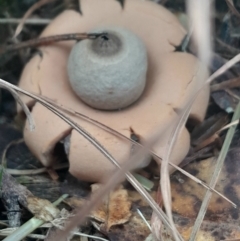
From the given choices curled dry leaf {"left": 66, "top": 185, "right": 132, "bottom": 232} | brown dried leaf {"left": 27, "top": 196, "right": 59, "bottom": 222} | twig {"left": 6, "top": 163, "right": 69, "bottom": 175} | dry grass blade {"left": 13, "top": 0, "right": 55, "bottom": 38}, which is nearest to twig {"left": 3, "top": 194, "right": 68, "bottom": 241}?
brown dried leaf {"left": 27, "top": 196, "right": 59, "bottom": 222}

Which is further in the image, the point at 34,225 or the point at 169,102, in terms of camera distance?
the point at 169,102

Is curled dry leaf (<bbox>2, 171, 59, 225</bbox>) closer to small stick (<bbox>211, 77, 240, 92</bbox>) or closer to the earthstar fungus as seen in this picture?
the earthstar fungus

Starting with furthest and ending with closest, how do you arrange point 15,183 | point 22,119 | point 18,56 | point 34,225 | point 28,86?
1. point 18,56
2. point 22,119
3. point 28,86
4. point 15,183
5. point 34,225

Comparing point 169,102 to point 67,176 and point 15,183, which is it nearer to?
point 67,176

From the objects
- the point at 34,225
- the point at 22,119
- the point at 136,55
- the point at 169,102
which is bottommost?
the point at 34,225

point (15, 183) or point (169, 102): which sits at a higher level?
point (169, 102)

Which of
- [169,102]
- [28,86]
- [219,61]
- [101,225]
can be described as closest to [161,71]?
[169,102]

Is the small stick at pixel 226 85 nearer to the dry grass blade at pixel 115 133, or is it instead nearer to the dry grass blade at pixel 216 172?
the dry grass blade at pixel 216 172

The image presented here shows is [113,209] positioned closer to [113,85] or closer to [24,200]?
[24,200]
